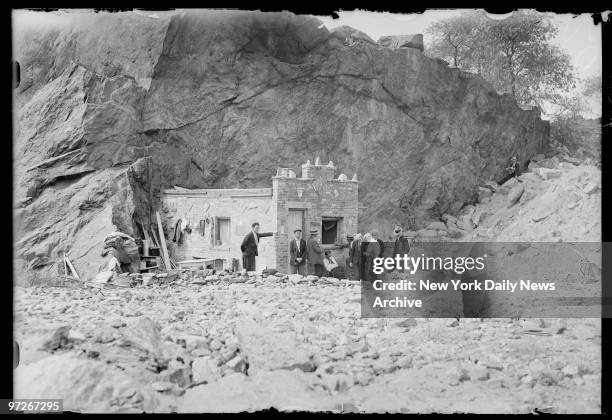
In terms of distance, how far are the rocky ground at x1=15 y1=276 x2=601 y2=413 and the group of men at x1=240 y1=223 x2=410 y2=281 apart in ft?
9.99

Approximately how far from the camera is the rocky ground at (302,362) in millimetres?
6527

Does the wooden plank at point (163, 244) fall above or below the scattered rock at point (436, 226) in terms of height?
below

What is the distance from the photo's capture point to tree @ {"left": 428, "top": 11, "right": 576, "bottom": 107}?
1328cm

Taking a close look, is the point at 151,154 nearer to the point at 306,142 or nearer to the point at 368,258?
the point at 306,142

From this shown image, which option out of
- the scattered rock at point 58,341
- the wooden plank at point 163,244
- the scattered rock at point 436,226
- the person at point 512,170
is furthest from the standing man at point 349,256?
the person at point 512,170

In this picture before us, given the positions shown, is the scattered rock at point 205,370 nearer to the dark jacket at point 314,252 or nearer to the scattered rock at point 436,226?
the dark jacket at point 314,252

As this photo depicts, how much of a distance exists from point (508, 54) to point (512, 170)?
480cm

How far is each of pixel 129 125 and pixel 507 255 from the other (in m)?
10.3

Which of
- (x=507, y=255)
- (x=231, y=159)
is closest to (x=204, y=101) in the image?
(x=231, y=159)

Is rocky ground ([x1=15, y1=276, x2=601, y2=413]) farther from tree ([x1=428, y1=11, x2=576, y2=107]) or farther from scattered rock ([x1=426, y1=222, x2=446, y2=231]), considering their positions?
scattered rock ([x1=426, y1=222, x2=446, y2=231])

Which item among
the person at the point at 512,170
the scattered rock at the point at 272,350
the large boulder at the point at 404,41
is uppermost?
the large boulder at the point at 404,41

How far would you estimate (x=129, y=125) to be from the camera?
15.4 metres

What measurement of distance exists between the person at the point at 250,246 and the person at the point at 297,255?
613 millimetres

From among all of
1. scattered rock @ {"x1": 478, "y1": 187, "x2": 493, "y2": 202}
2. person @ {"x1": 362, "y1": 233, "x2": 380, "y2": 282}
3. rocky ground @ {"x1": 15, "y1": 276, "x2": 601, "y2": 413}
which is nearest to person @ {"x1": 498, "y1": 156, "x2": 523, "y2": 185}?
scattered rock @ {"x1": 478, "y1": 187, "x2": 493, "y2": 202}
